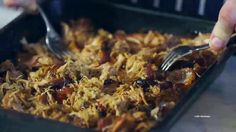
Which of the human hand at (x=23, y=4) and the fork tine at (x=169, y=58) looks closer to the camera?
the fork tine at (x=169, y=58)

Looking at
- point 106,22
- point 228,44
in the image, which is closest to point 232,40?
point 228,44

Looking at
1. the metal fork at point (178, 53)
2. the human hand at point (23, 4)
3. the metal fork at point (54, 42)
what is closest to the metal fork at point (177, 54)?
the metal fork at point (178, 53)

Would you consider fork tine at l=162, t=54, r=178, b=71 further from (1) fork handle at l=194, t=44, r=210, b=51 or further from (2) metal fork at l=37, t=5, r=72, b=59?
(2) metal fork at l=37, t=5, r=72, b=59

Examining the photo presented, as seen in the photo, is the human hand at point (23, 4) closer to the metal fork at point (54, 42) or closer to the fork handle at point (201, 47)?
the metal fork at point (54, 42)

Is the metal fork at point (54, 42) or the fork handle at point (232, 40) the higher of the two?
the fork handle at point (232, 40)

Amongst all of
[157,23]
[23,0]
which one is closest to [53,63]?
[23,0]

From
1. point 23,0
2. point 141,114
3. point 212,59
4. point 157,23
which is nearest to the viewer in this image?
point 141,114

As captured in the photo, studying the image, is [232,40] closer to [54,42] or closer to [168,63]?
[168,63]

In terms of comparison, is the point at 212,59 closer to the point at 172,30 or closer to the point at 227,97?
the point at 227,97
